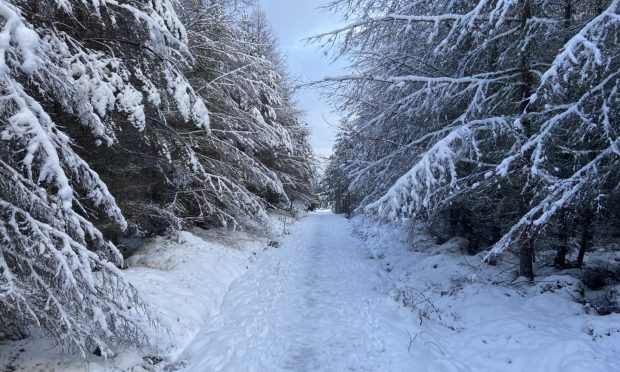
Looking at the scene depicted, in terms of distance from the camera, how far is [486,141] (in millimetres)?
7000

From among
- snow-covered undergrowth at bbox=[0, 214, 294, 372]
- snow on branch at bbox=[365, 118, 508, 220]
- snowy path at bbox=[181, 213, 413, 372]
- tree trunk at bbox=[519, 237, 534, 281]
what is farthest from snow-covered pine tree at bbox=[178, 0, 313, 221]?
tree trunk at bbox=[519, 237, 534, 281]

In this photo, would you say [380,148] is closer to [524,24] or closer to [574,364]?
[524,24]

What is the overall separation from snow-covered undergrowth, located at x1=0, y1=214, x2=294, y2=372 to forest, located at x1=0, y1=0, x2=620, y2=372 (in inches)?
1.6

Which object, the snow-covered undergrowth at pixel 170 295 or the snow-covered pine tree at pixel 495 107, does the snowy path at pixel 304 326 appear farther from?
the snow-covered pine tree at pixel 495 107

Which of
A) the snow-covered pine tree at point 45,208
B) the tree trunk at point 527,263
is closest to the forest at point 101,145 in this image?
the snow-covered pine tree at point 45,208

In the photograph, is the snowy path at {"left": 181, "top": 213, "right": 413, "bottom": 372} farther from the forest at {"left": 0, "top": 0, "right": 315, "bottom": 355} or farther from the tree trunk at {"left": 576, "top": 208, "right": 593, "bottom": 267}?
the tree trunk at {"left": 576, "top": 208, "right": 593, "bottom": 267}

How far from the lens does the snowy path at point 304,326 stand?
5289 mm

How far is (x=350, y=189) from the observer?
27.5ft

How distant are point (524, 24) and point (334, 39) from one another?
3.24 meters

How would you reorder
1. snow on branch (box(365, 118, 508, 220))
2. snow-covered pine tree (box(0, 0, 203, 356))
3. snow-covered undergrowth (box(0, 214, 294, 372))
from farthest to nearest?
snow on branch (box(365, 118, 508, 220))
snow-covered undergrowth (box(0, 214, 294, 372))
snow-covered pine tree (box(0, 0, 203, 356))

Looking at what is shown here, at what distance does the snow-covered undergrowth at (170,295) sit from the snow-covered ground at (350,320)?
22 millimetres

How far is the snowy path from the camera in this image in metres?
5.29

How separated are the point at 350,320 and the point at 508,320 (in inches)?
95.7

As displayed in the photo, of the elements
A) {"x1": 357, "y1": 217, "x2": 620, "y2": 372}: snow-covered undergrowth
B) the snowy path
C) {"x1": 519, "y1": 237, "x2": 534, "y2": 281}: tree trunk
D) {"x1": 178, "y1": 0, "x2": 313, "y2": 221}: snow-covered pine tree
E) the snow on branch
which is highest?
{"x1": 178, "y1": 0, "x2": 313, "y2": 221}: snow-covered pine tree
